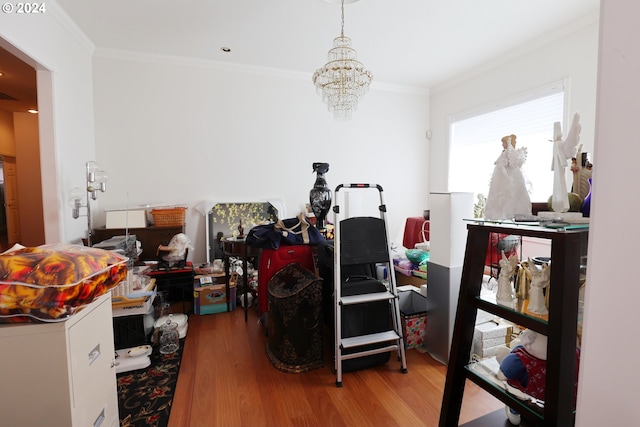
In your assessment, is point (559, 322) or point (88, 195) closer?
point (559, 322)

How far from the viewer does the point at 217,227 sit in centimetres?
392

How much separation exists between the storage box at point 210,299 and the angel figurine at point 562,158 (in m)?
2.80

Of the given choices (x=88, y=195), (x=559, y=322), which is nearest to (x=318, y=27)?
(x=88, y=195)

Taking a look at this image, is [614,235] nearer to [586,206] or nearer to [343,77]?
[586,206]

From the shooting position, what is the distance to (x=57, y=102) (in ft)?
8.54

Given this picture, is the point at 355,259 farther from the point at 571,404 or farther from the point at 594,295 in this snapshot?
the point at 594,295

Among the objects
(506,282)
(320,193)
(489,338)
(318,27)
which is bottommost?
(489,338)

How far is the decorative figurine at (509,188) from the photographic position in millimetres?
1162

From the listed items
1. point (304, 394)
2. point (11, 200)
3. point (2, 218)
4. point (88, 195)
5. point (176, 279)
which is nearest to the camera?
point (304, 394)

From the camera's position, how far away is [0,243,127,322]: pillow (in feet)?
2.96

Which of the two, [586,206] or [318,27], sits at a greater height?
[318,27]

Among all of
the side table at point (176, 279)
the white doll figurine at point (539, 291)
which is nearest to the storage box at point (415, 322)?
the white doll figurine at point (539, 291)

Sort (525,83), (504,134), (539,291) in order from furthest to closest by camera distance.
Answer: (504,134) < (525,83) < (539,291)

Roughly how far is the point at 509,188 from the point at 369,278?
116 cm
